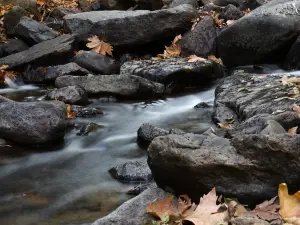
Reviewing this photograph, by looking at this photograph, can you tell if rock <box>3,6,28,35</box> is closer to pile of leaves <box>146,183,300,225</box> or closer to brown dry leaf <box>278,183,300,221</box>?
pile of leaves <box>146,183,300,225</box>

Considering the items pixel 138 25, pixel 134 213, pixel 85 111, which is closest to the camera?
pixel 134 213

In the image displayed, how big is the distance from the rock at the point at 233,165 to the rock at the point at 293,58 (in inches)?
226

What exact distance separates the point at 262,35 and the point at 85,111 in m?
3.89

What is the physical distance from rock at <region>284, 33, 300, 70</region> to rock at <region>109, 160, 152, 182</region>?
495 cm

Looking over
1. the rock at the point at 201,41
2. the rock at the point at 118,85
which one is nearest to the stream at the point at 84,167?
the rock at the point at 118,85

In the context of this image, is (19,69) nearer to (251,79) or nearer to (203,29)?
(203,29)

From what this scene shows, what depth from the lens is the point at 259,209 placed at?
9.03ft

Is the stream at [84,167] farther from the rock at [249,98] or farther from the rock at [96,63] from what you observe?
the rock at [96,63]

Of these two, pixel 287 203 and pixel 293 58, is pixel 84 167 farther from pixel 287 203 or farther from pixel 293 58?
pixel 293 58

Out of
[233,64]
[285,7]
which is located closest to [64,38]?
[233,64]

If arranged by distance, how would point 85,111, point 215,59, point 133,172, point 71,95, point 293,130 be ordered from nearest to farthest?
1. point 293,130
2. point 133,172
3. point 85,111
4. point 71,95
5. point 215,59

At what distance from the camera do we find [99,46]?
9695 millimetres

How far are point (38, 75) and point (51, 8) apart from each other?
502 cm

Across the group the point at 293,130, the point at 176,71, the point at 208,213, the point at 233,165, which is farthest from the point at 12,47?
the point at 208,213
